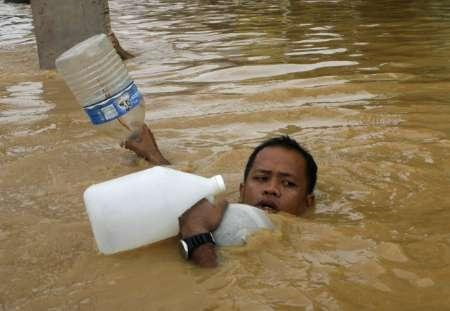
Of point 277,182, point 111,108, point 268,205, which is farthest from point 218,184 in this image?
point 111,108

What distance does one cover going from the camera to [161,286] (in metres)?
2.42

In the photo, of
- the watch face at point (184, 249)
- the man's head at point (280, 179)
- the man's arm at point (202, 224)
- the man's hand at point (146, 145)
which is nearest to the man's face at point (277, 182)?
the man's head at point (280, 179)

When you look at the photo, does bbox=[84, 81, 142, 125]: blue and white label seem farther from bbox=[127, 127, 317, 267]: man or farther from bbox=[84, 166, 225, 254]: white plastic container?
bbox=[84, 166, 225, 254]: white plastic container

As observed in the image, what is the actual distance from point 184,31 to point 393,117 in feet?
19.4

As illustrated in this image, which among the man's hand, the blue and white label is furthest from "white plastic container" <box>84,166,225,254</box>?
the man's hand

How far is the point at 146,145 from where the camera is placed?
4.07m

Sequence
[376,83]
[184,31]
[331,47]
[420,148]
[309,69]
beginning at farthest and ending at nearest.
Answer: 1. [184,31]
2. [331,47]
3. [309,69]
4. [376,83]
5. [420,148]

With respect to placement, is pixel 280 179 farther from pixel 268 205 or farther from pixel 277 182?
pixel 268 205

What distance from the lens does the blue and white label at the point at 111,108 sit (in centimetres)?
371

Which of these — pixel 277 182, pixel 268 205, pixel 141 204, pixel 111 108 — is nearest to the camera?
pixel 141 204

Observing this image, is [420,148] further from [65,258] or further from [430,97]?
[65,258]

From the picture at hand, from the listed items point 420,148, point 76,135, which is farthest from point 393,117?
point 76,135

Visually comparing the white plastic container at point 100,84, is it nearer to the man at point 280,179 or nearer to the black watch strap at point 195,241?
the man at point 280,179

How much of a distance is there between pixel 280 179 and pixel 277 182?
0.07 ft
